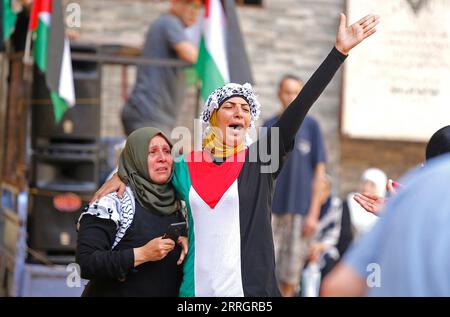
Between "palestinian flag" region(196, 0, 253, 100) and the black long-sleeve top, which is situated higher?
"palestinian flag" region(196, 0, 253, 100)

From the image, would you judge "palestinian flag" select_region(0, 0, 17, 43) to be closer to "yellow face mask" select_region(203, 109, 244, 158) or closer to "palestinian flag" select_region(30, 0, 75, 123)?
"palestinian flag" select_region(30, 0, 75, 123)

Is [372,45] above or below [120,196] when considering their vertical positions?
above

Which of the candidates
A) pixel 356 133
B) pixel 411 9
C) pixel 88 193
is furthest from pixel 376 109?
pixel 88 193

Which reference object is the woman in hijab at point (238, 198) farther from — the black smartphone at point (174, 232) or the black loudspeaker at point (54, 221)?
the black loudspeaker at point (54, 221)

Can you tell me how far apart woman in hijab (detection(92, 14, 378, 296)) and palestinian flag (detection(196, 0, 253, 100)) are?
356cm

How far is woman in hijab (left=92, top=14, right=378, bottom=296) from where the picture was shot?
13.1ft

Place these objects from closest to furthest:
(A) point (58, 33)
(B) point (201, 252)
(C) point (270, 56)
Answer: (B) point (201, 252) < (A) point (58, 33) < (C) point (270, 56)

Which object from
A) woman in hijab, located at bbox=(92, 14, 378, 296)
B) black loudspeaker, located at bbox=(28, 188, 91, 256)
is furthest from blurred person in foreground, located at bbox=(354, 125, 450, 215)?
black loudspeaker, located at bbox=(28, 188, 91, 256)

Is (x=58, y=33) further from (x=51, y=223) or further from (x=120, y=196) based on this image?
(x=120, y=196)

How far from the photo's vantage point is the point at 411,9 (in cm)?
1034

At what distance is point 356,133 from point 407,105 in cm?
58

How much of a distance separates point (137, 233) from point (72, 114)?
3808 millimetres

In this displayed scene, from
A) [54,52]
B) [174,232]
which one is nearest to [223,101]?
[174,232]

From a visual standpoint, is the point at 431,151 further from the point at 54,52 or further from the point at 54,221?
the point at 54,221
